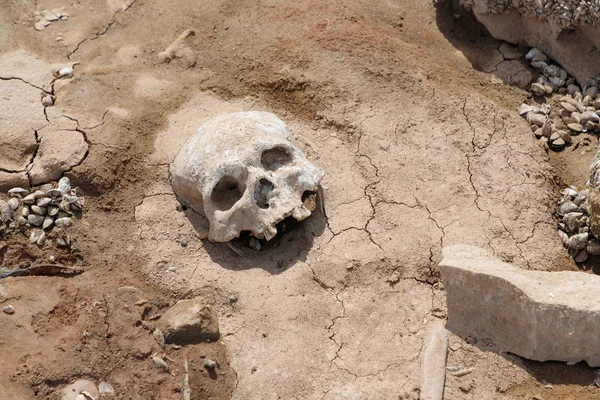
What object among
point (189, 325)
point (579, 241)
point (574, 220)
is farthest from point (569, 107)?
point (189, 325)

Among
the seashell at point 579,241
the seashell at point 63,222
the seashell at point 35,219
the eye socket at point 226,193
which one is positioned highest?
the seashell at point 579,241

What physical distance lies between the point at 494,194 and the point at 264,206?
1.64m

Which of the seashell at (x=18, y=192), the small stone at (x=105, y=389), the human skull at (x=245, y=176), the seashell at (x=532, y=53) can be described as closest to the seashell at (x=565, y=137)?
the seashell at (x=532, y=53)

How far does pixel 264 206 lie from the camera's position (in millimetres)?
4730

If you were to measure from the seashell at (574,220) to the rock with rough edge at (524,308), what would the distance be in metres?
0.68

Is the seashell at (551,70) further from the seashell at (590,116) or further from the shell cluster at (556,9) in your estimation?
the seashell at (590,116)

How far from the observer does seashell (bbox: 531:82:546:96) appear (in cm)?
584

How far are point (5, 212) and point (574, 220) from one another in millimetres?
3841

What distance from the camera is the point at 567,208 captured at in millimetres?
5020

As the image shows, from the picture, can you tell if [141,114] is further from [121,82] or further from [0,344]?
[0,344]

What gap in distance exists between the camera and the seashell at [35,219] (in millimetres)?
4934

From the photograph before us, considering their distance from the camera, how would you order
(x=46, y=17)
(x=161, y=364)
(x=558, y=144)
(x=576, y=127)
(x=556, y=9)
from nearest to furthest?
1. (x=161, y=364)
2. (x=558, y=144)
3. (x=576, y=127)
4. (x=556, y=9)
5. (x=46, y=17)

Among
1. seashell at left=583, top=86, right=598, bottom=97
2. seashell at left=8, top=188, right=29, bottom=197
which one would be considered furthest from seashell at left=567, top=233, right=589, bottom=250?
seashell at left=8, top=188, right=29, bottom=197

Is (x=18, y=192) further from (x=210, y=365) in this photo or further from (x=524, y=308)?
(x=524, y=308)
